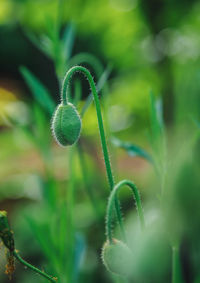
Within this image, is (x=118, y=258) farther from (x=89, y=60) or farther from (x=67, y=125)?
(x=89, y=60)

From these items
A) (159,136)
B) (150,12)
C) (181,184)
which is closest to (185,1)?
(150,12)

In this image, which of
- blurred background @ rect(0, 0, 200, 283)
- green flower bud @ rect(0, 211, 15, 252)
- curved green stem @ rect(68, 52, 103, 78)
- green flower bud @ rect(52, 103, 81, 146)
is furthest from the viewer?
blurred background @ rect(0, 0, 200, 283)

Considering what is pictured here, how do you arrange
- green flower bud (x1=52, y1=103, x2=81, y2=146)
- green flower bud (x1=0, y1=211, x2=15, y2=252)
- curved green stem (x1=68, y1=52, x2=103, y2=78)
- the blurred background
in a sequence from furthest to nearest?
1. the blurred background
2. curved green stem (x1=68, y1=52, x2=103, y2=78)
3. green flower bud (x1=52, y1=103, x2=81, y2=146)
4. green flower bud (x1=0, y1=211, x2=15, y2=252)

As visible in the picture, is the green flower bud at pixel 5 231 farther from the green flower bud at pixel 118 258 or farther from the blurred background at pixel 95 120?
the blurred background at pixel 95 120

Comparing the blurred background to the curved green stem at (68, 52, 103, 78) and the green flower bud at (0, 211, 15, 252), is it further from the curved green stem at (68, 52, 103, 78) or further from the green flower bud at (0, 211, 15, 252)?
the green flower bud at (0, 211, 15, 252)

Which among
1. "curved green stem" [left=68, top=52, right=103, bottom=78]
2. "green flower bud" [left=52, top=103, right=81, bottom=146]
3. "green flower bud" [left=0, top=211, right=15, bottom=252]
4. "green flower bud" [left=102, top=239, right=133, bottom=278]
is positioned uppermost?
"curved green stem" [left=68, top=52, right=103, bottom=78]

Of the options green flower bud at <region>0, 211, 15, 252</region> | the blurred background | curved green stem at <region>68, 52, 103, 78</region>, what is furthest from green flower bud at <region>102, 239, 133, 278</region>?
curved green stem at <region>68, 52, 103, 78</region>

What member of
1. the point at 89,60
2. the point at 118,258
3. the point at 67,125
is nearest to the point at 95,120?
the point at 89,60

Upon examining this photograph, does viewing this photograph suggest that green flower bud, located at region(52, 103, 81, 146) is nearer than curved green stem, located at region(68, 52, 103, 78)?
Yes

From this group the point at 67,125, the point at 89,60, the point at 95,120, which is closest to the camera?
the point at 67,125

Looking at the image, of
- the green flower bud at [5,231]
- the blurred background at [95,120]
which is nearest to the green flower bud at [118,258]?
the green flower bud at [5,231]

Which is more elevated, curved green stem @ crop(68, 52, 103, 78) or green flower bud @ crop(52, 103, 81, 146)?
curved green stem @ crop(68, 52, 103, 78)
